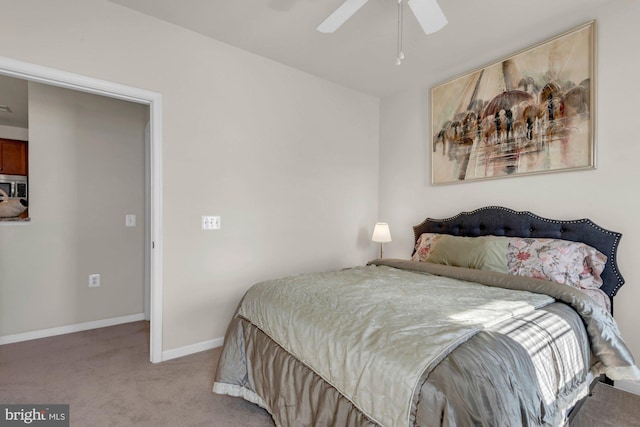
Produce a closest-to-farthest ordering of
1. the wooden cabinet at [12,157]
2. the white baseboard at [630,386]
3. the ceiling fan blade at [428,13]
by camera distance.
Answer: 1. the ceiling fan blade at [428,13]
2. the white baseboard at [630,386]
3. the wooden cabinet at [12,157]

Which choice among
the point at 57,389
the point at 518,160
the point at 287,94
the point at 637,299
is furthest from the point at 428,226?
the point at 57,389

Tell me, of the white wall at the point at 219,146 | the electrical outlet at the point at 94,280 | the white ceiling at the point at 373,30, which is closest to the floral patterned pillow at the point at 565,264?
the white ceiling at the point at 373,30

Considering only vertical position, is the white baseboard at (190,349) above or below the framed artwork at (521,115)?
below

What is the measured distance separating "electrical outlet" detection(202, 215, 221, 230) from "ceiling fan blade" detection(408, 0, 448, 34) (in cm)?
202

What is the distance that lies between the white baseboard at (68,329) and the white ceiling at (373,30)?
2823 mm

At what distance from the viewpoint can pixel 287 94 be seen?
3.01m

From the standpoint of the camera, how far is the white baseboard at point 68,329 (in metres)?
2.64

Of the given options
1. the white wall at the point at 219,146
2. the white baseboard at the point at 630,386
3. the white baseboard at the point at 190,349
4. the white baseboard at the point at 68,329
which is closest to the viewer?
the white baseboard at the point at 630,386

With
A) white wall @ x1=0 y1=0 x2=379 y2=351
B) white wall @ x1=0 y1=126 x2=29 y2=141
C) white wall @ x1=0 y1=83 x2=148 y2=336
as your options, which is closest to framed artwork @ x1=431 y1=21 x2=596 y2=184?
white wall @ x1=0 y1=0 x2=379 y2=351

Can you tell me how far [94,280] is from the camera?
3.05 meters

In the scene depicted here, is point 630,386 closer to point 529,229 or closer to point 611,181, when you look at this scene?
point 529,229

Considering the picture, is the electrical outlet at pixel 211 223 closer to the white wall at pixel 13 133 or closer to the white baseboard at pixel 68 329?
the white baseboard at pixel 68 329

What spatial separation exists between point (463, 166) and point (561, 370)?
78.6 inches

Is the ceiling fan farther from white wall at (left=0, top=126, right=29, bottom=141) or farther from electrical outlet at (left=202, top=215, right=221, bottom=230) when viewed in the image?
white wall at (left=0, top=126, right=29, bottom=141)
